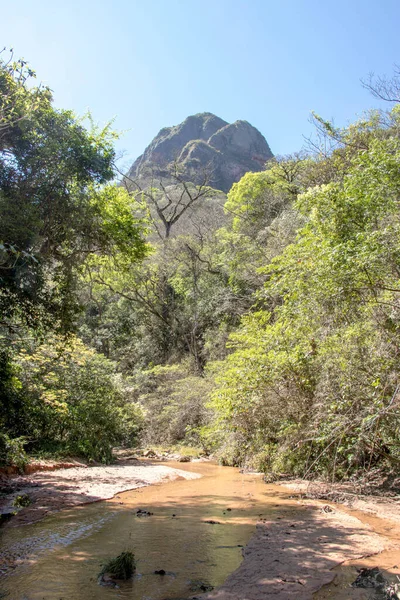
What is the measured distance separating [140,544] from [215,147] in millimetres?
77522

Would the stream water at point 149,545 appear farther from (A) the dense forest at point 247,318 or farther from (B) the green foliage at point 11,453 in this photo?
(B) the green foliage at point 11,453

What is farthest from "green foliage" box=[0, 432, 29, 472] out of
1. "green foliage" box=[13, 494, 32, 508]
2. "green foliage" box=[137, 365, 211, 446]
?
"green foliage" box=[137, 365, 211, 446]

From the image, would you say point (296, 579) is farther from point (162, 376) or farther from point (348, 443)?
point (162, 376)

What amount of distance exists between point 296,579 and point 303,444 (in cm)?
581

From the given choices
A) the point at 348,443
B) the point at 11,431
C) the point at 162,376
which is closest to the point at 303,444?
the point at 348,443

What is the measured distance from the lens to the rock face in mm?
70938

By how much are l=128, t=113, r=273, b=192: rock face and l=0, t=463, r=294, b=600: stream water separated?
60.9 meters

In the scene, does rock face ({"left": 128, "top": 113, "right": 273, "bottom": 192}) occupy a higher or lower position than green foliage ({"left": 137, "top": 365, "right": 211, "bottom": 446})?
higher

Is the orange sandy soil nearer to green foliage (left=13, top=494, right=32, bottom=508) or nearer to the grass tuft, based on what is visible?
the grass tuft

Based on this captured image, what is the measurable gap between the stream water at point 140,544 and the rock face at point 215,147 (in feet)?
200

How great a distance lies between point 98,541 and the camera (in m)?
5.70

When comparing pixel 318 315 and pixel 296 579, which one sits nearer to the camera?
pixel 296 579

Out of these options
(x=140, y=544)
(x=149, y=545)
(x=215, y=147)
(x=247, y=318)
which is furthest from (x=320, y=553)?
(x=215, y=147)

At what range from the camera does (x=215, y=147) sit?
251 ft
